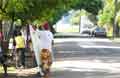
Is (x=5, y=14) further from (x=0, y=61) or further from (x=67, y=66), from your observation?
(x=0, y=61)

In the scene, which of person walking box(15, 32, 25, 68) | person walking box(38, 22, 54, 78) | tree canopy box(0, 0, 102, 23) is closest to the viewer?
person walking box(38, 22, 54, 78)

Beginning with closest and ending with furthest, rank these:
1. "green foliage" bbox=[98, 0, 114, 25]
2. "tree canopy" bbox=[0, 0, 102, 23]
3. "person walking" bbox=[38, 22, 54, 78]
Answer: "person walking" bbox=[38, 22, 54, 78], "tree canopy" bbox=[0, 0, 102, 23], "green foliage" bbox=[98, 0, 114, 25]

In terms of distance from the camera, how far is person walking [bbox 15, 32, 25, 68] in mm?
21094

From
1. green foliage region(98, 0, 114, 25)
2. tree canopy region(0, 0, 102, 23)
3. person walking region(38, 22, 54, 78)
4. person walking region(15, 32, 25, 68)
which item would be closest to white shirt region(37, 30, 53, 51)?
person walking region(38, 22, 54, 78)

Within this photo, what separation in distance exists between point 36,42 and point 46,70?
47.2 inches

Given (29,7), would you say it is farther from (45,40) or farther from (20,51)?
(45,40)

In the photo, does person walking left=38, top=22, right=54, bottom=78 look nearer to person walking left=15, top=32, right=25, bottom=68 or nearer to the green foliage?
person walking left=15, top=32, right=25, bottom=68

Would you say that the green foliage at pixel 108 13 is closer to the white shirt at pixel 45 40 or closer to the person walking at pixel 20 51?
the person walking at pixel 20 51

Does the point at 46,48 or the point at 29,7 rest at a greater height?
the point at 29,7

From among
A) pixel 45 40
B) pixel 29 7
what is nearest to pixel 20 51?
pixel 29 7

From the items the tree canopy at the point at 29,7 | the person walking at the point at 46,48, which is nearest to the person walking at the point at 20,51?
the tree canopy at the point at 29,7

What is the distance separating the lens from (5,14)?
24250 mm

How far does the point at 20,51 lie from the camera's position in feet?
69.9

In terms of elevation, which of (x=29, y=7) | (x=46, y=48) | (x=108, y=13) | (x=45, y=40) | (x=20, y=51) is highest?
(x=29, y=7)
